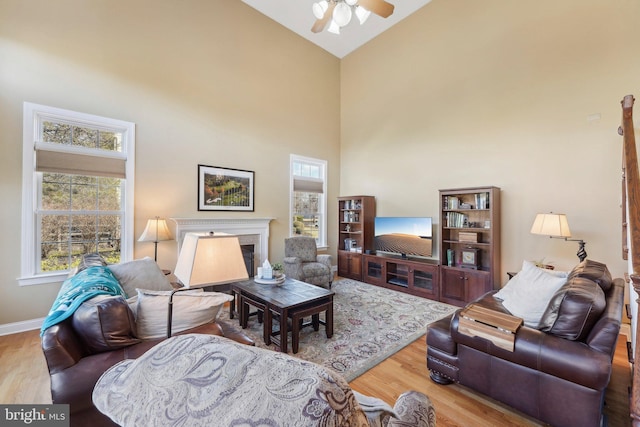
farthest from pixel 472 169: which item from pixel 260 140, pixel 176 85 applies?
pixel 176 85

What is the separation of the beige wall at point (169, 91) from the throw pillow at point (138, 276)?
123cm

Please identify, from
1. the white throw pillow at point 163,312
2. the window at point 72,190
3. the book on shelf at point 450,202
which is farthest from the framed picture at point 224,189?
the book on shelf at point 450,202

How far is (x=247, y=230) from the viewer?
4953 millimetres

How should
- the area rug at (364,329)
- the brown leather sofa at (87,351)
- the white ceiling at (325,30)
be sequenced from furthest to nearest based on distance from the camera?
the white ceiling at (325,30) → the area rug at (364,329) → the brown leather sofa at (87,351)

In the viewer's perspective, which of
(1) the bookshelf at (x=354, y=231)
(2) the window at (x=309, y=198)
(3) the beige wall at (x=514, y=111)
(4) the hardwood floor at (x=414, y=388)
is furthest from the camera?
(2) the window at (x=309, y=198)

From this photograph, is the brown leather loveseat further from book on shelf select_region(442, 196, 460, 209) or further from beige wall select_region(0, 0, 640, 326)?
book on shelf select_region(442, 196, 460, 209)

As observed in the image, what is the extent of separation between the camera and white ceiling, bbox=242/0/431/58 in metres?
4.98

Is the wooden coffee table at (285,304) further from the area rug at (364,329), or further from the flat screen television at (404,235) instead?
the flat screen television at (404,235)

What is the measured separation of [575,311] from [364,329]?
200 centimetres

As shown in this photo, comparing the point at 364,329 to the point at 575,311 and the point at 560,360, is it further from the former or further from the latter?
the point at 575,311

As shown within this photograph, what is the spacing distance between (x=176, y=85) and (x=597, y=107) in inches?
231

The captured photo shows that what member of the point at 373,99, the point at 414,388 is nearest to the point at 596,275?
the point at 414,388

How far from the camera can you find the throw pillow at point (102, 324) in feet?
4.74

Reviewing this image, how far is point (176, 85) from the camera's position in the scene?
4215 millimetres
